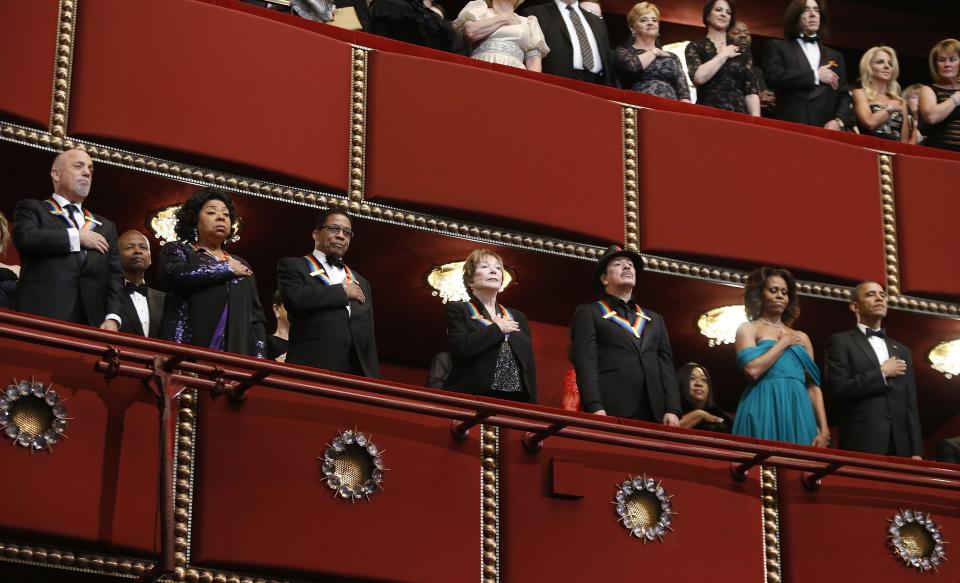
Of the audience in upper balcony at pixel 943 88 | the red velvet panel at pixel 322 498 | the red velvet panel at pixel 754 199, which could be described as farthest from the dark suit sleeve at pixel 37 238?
the audience in upper balcony at pixel 943 88

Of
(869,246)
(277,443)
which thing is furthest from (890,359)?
(277,443)

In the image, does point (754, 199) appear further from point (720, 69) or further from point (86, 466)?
point (86, 466)

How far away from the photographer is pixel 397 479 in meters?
8.70

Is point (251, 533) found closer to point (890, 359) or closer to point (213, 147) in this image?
point (213, 147)

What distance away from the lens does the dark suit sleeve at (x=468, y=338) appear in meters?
9.23

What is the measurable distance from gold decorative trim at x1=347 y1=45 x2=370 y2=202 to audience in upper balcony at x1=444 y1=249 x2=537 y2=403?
1.38 meters

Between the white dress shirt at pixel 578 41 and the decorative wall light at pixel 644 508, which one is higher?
the white dress shirt at pixel 578 41

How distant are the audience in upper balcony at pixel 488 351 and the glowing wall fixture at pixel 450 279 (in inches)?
66.1

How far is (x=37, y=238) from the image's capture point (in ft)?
28.1

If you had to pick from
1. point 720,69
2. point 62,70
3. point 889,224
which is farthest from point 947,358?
point 62,70

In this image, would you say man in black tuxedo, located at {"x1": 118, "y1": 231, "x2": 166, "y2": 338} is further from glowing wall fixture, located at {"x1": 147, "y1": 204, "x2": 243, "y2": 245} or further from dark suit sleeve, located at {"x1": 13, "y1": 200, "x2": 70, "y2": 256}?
glowing wall fixture, located at {"x1": 147, "y1": 204, "x2": 243, "y2": 245}

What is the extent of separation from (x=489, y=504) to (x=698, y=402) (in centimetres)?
207

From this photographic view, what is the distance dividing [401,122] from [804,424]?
268cm

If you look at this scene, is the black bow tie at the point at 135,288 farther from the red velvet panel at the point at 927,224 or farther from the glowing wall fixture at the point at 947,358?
the glowing wall fixture at the point at 947,358
